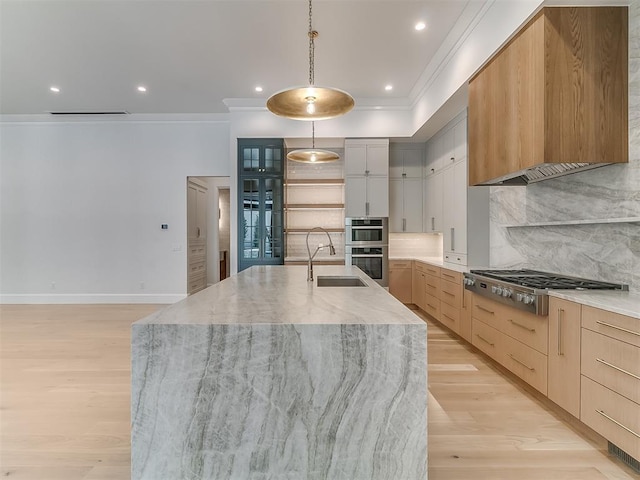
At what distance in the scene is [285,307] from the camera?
1.72 metres

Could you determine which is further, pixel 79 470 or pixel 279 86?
pixel 279 86

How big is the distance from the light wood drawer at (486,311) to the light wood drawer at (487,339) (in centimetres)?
5

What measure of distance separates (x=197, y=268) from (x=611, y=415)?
22.0 feet

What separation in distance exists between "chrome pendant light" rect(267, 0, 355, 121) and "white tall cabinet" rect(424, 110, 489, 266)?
246 centimetres

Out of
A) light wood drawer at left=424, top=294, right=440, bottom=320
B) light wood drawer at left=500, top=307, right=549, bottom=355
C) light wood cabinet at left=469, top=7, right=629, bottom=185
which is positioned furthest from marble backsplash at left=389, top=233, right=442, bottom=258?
light wood cabinet at left=469, top=7, right=629, bottom=185

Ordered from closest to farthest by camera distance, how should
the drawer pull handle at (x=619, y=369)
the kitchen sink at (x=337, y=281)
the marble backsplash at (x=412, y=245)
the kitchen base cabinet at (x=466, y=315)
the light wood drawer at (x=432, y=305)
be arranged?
the drawer pull handle at (x=619, y=369) < the kitchen sink at (x=337, y=281) < the kitchen base cabinet at (x=466, y=315) < the light wood drawer at (x=432, y=305) < the marble backsplash at (x=412, y=245)

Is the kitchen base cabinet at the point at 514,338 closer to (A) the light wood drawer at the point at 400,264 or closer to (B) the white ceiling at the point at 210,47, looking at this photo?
(A) the light wood drawer at the point at 400,264

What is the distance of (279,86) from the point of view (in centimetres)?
500

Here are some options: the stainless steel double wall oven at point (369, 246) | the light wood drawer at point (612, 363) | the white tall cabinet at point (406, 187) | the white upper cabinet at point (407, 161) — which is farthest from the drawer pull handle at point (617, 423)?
the white upper cabinet at point (407, 161)

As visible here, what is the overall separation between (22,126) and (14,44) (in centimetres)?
317

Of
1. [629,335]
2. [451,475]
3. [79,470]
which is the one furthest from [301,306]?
[629,335]

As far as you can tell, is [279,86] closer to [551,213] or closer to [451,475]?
[551,213]

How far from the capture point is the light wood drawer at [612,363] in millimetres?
1732

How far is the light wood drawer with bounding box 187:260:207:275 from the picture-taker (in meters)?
6.75
